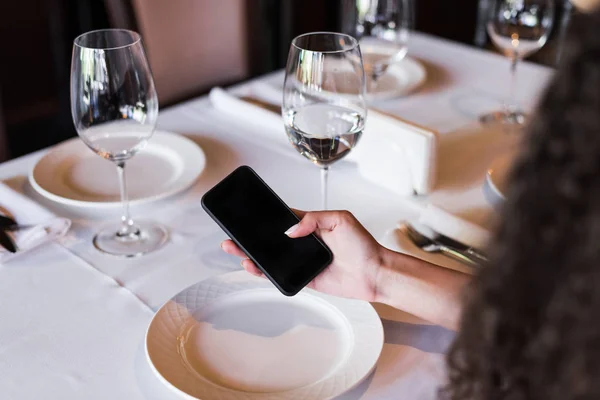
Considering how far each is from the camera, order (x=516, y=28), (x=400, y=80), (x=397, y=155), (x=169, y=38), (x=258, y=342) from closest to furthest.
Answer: (x=258, y=342), (x=397, y=155), (x=516, y=28), (x=400, y=80), (x=169, y=38)

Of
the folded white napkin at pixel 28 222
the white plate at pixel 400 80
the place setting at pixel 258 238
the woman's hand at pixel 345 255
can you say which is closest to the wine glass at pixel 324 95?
the place setting at pixel 258 238

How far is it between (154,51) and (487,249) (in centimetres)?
155

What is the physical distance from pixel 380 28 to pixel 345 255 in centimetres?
66

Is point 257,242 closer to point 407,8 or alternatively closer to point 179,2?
point 407,8

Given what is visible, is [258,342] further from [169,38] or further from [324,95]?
[169,38]

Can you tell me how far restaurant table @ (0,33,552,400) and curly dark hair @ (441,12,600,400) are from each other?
14 cm

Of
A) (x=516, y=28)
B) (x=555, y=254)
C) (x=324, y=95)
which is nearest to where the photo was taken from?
(x=555, y=254)

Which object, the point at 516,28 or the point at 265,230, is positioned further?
the point at 516,28

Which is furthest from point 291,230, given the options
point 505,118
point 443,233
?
point 505,118

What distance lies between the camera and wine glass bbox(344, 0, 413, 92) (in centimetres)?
132

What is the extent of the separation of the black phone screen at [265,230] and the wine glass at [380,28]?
2.04 feet

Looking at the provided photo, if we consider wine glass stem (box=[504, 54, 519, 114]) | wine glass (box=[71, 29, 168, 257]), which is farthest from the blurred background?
wine glass (box=[71, 29, 168, 257])

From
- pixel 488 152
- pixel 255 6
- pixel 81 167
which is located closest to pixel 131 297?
pixel 81 167

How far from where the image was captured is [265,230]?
80 cm
